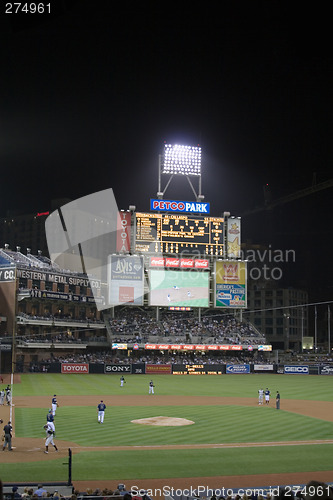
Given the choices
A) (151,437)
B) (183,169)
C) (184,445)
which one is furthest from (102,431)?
(183,169)

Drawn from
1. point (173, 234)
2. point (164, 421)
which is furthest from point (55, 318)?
point (164, 421)

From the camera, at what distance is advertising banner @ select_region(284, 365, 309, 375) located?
245 feet

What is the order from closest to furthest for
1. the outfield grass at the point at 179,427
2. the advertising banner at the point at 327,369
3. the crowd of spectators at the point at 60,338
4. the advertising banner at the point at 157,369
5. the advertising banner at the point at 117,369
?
the outfield grass at the point at 179,427, the advertising banner at the point at 117,369, the advertising banner at the point at 157,369, the advertising banner at the point at 327,369, the crowd of spectators at the point at 60,338

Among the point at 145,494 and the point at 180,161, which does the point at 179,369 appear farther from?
the point at 145,494

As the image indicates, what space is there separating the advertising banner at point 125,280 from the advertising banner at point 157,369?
13487 millimetres

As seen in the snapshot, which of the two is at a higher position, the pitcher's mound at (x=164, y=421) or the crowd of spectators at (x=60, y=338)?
the crowd of spectators at (x=60, y=338)

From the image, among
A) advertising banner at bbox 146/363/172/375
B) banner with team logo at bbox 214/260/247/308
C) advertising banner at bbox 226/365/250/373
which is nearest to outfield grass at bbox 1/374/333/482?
advertising banner at bbox 146/363/172/375

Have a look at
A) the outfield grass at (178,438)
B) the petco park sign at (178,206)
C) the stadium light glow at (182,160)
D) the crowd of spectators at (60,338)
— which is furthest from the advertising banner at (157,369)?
the stadium light glow at (182,160)

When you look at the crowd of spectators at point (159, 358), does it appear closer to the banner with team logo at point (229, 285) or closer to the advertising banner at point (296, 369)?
the advertising banner at point (296, 369)

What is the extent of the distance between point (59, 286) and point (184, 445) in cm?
6623

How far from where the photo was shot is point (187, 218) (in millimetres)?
83625

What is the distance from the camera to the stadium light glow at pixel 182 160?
85875 millimetres

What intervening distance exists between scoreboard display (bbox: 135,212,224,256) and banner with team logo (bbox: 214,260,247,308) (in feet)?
11.7

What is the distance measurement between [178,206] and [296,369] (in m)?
30.8
